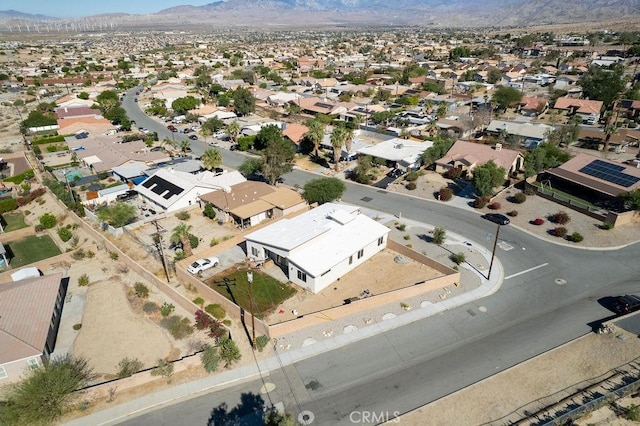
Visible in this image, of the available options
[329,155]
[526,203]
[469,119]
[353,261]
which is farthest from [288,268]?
[469,119]

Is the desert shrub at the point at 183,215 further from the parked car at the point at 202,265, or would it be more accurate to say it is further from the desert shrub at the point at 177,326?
the desert shrub at the point at 177,326

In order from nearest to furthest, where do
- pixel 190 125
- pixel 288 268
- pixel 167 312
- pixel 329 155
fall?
pixel 167 312, pixel 288 268, pixel 329 155, pixel 190 125

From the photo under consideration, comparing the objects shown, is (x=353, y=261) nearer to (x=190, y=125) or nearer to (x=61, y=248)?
(x=61, y=248)

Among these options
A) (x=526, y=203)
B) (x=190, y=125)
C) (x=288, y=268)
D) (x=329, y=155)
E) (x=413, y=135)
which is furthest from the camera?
(x=190, y=125)

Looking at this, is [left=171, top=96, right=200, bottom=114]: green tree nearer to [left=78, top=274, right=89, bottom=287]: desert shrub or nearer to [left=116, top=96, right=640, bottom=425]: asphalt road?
[left=78, top=274, right=89, bottom=287]: desert shrub

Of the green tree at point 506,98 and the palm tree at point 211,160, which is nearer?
the palm tree at point 211,160

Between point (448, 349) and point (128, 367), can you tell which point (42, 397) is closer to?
point (128, 367)

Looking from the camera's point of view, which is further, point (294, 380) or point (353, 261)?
point (353, 261)

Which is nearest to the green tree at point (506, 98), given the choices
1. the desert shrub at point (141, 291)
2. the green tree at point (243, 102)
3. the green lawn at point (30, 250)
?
the green tree at point (243, 102)
